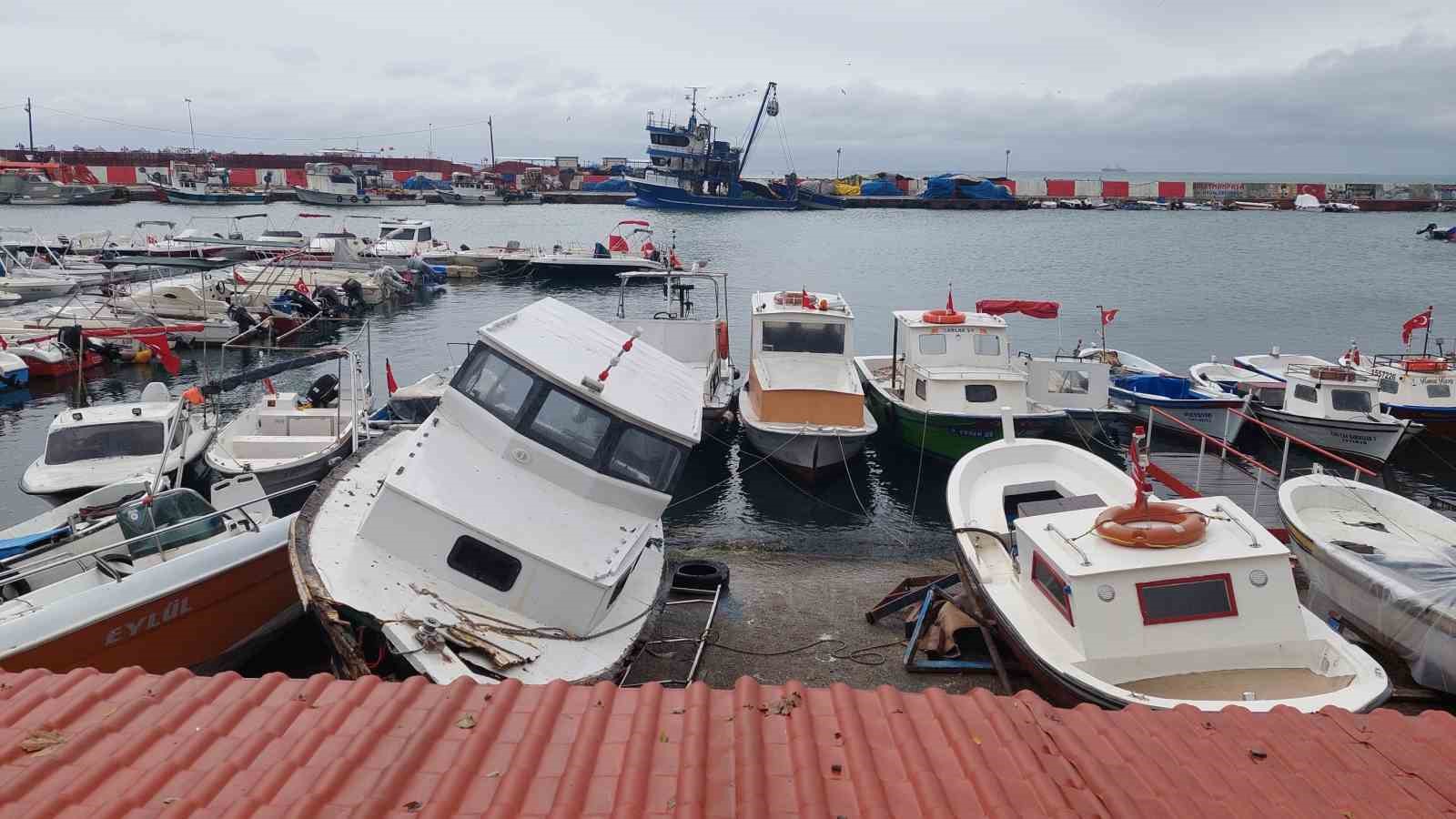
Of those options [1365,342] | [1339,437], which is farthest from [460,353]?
[1365,342]

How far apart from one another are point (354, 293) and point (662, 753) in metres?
42.4

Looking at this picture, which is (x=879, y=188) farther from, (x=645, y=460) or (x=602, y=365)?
(x=645, y=460)

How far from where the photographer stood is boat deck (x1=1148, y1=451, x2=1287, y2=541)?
1603cm

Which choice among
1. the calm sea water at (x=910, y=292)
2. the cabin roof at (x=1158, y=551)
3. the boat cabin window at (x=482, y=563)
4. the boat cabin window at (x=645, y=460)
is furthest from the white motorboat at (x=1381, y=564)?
the boat cabin window at (x=482, y=563)

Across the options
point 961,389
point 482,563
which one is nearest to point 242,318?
point 961,389

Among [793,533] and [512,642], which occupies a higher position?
[512,642]

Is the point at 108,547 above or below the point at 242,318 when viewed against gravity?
above

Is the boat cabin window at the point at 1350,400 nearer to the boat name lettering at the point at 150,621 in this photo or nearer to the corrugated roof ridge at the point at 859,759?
the corrugated roof ridge at the point at 859,759

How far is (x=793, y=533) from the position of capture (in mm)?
18297

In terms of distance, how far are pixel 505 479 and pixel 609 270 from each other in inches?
1794

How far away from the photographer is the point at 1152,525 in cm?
868

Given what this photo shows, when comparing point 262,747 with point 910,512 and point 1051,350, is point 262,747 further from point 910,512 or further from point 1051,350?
point 1051,350

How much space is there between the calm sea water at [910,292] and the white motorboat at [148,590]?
801 centimetres

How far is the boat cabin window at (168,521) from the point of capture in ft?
34.3
